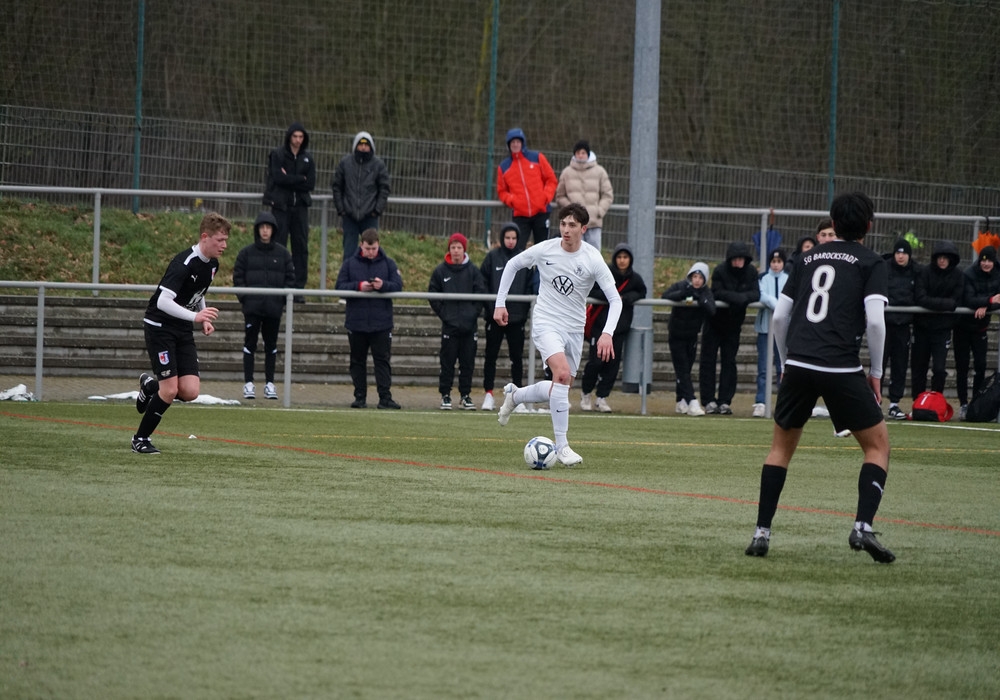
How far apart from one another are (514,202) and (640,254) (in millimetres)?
1782

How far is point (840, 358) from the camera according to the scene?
655cm

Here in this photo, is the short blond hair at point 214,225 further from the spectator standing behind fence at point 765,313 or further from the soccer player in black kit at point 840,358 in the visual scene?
the spectator standing behind fence at point 765,313

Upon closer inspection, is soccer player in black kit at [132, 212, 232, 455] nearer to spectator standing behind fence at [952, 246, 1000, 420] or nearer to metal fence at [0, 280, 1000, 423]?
metal fence at [0, 280, 1000, 423]

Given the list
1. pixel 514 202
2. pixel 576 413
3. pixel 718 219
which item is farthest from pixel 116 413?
pixel 718 219

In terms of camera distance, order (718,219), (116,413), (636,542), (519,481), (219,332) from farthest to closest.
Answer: (718,219), (219,332), (116,413), (519,481), (636,542)

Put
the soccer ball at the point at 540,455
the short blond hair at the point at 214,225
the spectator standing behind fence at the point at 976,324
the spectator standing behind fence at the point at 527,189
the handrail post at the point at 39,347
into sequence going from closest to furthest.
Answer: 1. the short blond hair at the point at 214,225
2. the soccer ball at the point at 540,455
3. the handrail post at the point at 39,347
4. the spectator standing behind fence at the point at 976,324
5. the spectator standing behind fence at the point at 527,189

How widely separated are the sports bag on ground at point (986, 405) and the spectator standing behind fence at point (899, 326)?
0.77 m

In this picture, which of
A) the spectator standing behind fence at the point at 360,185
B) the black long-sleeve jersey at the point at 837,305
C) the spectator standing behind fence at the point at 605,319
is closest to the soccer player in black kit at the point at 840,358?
the black long-sleeve jersey at the point at 837,305

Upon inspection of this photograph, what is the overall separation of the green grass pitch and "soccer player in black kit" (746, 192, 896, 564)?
0.32 metres

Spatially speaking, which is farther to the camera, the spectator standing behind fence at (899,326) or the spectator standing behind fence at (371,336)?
the spectator standing behind fence at (899,326)

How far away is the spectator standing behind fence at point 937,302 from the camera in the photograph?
1625 centimetres

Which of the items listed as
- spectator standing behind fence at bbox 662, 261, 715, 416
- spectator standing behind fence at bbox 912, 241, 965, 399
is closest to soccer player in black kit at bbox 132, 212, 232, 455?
spectator standing behind fence at bbox 662, 261, 715, 416

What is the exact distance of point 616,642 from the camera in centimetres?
483

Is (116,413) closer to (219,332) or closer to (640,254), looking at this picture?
(219,332)
